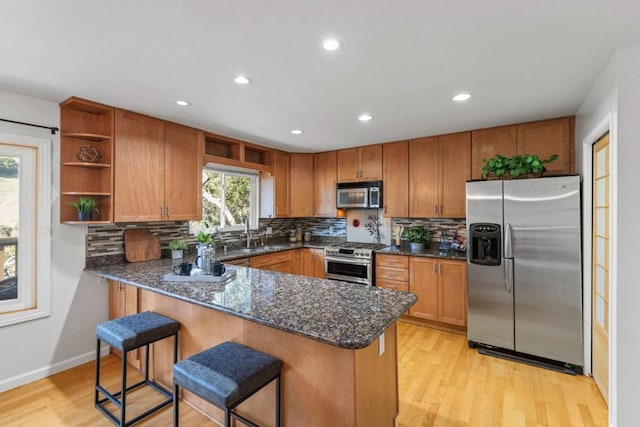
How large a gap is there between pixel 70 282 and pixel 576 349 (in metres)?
4.47

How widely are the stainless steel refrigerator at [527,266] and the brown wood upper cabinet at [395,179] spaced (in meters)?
1.01

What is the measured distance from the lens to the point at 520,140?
3.20 metres

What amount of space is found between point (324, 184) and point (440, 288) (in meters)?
2.23

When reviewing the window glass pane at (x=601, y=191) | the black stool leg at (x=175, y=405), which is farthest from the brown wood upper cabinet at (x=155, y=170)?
the window glass pane at (x=601, y=191)

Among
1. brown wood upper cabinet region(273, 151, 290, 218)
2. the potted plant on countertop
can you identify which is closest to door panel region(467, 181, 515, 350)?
the potted plant on countertop

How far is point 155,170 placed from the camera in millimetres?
2994

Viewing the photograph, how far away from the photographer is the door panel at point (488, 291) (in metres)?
2.90

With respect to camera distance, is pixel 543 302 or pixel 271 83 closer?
pixel 271 83

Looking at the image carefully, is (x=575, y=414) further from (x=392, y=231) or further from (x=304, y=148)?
(x=304, y=148)

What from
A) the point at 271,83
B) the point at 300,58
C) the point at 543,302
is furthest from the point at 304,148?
the point at 543,302

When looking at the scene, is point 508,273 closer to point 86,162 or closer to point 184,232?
point 184,232

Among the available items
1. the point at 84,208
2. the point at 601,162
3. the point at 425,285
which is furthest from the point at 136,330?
the point at 601,162

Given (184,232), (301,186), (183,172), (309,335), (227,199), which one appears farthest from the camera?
(301,186)

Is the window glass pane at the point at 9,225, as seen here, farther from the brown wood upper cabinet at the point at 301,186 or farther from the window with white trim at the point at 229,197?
the brown wood upper cabinet at the point at 301,186
